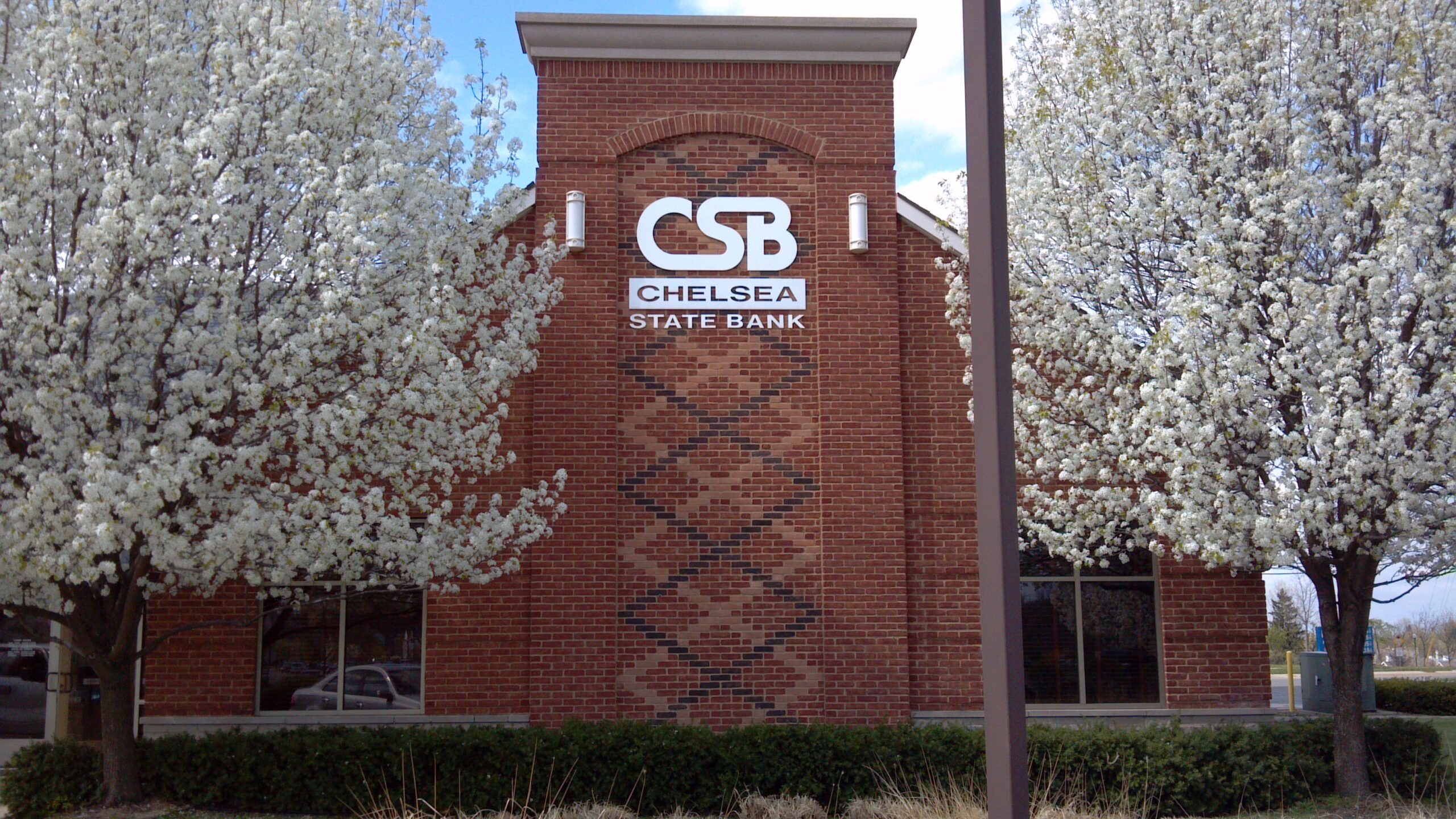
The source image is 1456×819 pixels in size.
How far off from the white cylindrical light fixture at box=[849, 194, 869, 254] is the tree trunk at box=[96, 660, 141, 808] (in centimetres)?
846

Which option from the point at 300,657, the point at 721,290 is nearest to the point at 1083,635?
the point at 721,290

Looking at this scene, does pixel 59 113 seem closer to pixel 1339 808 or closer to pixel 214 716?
pixel 214 716

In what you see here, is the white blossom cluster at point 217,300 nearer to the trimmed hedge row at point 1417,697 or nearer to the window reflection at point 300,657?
the window reflection at point 300,657

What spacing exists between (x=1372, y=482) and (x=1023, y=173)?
4400 millimetres

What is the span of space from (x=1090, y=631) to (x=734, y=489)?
441cm

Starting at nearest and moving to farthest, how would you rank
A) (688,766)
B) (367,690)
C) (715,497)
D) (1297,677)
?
1. (688,766)
2. (367,690)
3. (715,497)
4. (1297,677)

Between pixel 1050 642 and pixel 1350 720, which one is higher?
pixel 1050 642

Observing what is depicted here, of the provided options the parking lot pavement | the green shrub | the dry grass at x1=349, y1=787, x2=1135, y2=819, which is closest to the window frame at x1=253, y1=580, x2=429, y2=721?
the dry grass at x1=349, y1=787, x2=1135, y2=819

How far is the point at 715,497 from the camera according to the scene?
43.0 feet

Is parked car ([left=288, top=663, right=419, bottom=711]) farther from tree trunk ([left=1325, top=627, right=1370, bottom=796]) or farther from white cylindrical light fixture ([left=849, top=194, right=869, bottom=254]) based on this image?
tree trunk ([left=1325, top=627, right=1370, bottom=796])

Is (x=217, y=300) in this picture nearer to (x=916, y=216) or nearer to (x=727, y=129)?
(x=727, y=129)

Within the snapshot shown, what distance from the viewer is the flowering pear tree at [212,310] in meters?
8.60

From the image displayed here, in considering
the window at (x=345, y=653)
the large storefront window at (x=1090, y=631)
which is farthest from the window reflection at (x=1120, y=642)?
the window at (x=345, y=653)

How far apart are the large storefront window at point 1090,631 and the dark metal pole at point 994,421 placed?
29.0 ft
